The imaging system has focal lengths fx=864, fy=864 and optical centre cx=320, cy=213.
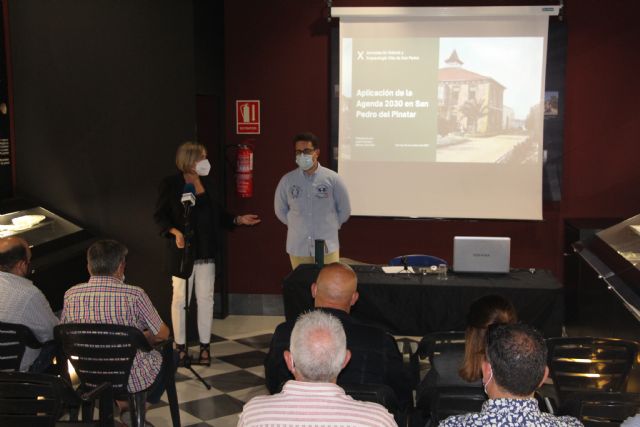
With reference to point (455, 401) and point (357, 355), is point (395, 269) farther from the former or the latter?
point (455, 401)

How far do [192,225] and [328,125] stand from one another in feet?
7.30

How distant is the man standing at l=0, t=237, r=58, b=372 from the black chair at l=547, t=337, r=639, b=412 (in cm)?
249

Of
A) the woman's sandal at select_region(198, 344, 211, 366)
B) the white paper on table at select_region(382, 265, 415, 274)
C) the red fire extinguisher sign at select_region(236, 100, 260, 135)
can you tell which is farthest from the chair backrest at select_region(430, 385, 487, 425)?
the red fire extinguisher sign at select_region(236, 100, 260, 135)

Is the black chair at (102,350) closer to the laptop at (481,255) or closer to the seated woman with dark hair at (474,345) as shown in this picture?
the seated woman with dark hair at (474,345)

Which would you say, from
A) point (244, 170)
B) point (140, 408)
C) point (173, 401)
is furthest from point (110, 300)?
point (244, 170)

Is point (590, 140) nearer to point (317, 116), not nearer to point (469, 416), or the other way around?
point (317, 116)

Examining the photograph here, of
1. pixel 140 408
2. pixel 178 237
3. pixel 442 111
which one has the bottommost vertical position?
pixel 140 408

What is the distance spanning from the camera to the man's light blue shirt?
22.4 ft

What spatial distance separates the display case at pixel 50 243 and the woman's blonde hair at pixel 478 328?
3.32m

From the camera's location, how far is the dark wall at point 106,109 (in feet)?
22.3

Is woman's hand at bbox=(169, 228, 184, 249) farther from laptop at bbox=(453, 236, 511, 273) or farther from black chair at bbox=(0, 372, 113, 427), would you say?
black chair at bbox=(0, 372, 113, 427)

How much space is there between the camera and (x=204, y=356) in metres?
6.46

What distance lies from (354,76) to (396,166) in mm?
891

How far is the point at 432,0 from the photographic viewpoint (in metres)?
7.58
